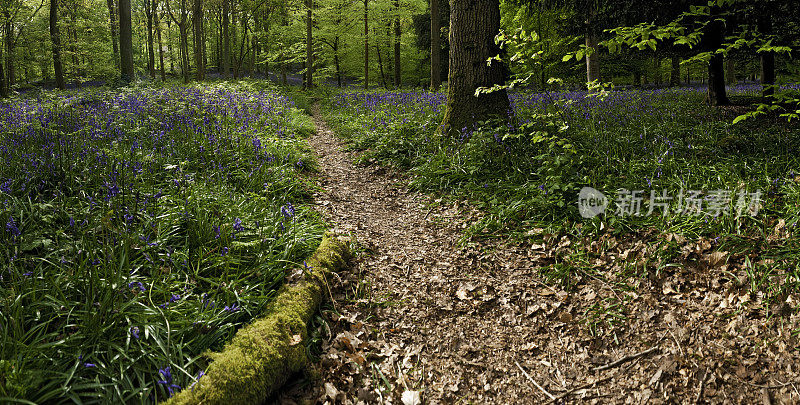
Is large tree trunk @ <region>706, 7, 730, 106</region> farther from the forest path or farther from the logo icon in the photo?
the forest path

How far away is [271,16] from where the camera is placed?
103 feet

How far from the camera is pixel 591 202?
4.32m

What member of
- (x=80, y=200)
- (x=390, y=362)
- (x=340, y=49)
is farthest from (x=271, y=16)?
(x=390, y=362)

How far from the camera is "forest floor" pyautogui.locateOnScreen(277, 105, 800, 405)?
8.36ft

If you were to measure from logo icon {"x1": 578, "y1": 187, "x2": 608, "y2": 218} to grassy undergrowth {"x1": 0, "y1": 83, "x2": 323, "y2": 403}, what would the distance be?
2.75m

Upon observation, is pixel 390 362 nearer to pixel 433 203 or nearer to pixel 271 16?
pixel 433 203

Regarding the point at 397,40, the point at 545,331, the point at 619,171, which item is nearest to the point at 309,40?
the point at 397,40

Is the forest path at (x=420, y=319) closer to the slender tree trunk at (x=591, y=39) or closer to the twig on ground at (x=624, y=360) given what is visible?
the twig on ground at (x=624, y=360)

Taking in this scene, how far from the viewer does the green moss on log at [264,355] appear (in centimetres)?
215

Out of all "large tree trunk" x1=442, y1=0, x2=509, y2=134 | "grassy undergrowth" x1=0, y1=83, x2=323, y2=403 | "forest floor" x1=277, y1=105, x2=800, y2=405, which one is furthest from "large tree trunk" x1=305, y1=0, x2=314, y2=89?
"forest floor" x1=277, y1=105, x2=800, y2=405

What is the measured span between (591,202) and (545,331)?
1.75 m

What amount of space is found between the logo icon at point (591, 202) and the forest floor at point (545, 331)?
1.23ft

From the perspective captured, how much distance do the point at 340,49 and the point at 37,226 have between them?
24.1 meters

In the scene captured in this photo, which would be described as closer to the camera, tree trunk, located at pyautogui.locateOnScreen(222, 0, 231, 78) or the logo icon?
the logo icon
